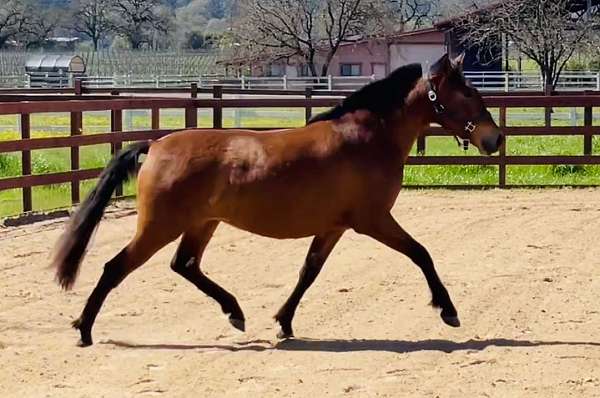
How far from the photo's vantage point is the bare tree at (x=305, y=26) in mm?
49438

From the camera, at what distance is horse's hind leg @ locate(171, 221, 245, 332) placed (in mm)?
6824

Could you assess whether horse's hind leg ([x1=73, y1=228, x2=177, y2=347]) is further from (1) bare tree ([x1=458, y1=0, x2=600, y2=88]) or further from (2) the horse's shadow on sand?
(1) bare tree ([x1=458, y1=0, x2=600, y2=88])

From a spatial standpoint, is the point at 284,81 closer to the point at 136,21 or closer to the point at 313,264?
the point at 313,264

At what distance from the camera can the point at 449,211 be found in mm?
12539

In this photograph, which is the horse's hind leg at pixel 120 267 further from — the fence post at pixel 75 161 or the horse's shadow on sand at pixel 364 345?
the fence post at pixel 75 161

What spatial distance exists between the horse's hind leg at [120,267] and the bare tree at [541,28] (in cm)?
3071

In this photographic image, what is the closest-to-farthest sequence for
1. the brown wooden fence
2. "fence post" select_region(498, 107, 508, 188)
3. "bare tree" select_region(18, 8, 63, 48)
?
the brown wooden fence → "fence post" select_region(498, 107, 508, 188) → "bare tree" select_region(18, 8, 63, 48)

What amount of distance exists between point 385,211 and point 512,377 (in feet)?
4.62

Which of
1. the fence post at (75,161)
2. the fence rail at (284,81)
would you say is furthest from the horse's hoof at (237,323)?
the fence rail at (284,81)

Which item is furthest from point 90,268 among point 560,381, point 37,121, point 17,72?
point 17,72

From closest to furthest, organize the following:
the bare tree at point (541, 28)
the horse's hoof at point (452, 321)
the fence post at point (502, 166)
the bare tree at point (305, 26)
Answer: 1. the horse's hoof at point (452, 321)
2. the fence post at point (502, 166)
3. the bare tree at point (541, 28)
4. the bare tree at point (305, 26)

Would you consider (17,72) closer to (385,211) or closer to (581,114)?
(581,114)

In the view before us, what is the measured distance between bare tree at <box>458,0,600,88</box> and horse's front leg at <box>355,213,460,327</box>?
30.1m

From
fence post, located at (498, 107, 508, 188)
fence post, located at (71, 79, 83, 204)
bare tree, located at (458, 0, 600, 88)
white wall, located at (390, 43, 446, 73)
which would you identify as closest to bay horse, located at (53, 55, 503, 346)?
fence post, located at (71, 79, 83, 204)
